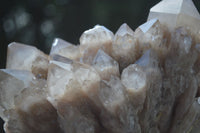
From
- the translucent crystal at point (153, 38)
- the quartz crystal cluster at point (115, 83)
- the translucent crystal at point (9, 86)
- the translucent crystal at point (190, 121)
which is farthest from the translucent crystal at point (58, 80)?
the translucent crystal at point (190, 121)

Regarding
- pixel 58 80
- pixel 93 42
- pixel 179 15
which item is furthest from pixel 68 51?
pixel 179 15

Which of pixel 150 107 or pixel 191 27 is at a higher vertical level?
pixel 191 27

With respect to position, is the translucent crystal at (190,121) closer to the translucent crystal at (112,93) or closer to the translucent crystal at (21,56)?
the translucent crystal at (112,93)

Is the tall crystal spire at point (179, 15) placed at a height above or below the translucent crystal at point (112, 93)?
above

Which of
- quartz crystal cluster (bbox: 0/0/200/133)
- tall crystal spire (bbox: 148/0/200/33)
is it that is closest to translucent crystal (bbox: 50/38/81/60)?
quartz crystal cluster (bbox: 0/0/200/133)

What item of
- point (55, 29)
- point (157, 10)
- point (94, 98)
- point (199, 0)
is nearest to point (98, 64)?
point (94, 98)

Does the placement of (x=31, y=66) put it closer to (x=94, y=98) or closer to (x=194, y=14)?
(x=94, y=98)
